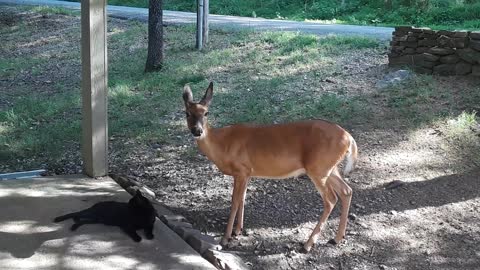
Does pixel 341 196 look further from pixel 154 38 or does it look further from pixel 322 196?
pixel 154 38

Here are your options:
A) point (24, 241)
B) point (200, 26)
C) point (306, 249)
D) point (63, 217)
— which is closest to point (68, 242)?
point (24, 241)

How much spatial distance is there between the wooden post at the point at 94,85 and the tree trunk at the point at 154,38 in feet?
19.5

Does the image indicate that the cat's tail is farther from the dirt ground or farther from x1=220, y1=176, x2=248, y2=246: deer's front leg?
x1=220, y1=176, x2=248, y2=246: deer's front leg

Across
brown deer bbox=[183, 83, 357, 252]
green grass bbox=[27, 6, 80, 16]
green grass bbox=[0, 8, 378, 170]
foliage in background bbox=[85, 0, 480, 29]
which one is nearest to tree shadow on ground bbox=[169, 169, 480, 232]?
brown deer bbox=[183, 83, 357, 252]

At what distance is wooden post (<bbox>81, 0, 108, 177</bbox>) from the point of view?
5980mm

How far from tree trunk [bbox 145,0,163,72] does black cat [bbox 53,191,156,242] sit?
23.5ft

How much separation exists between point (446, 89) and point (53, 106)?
6237 mm

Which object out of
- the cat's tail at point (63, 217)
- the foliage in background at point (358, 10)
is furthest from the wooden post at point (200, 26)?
the cat's tail at point (63, 217)

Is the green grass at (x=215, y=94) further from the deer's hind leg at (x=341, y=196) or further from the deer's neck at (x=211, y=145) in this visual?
the deer's hind leg at (x=341, y=196)

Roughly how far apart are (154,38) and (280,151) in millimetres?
7565

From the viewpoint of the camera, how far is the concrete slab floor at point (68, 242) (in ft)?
14.5

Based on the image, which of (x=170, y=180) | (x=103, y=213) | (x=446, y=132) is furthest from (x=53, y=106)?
(x=446, y=132)

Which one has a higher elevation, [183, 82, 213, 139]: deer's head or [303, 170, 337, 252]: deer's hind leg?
[183, 82, 213, 139]: deer's head

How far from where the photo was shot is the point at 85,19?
597cm
